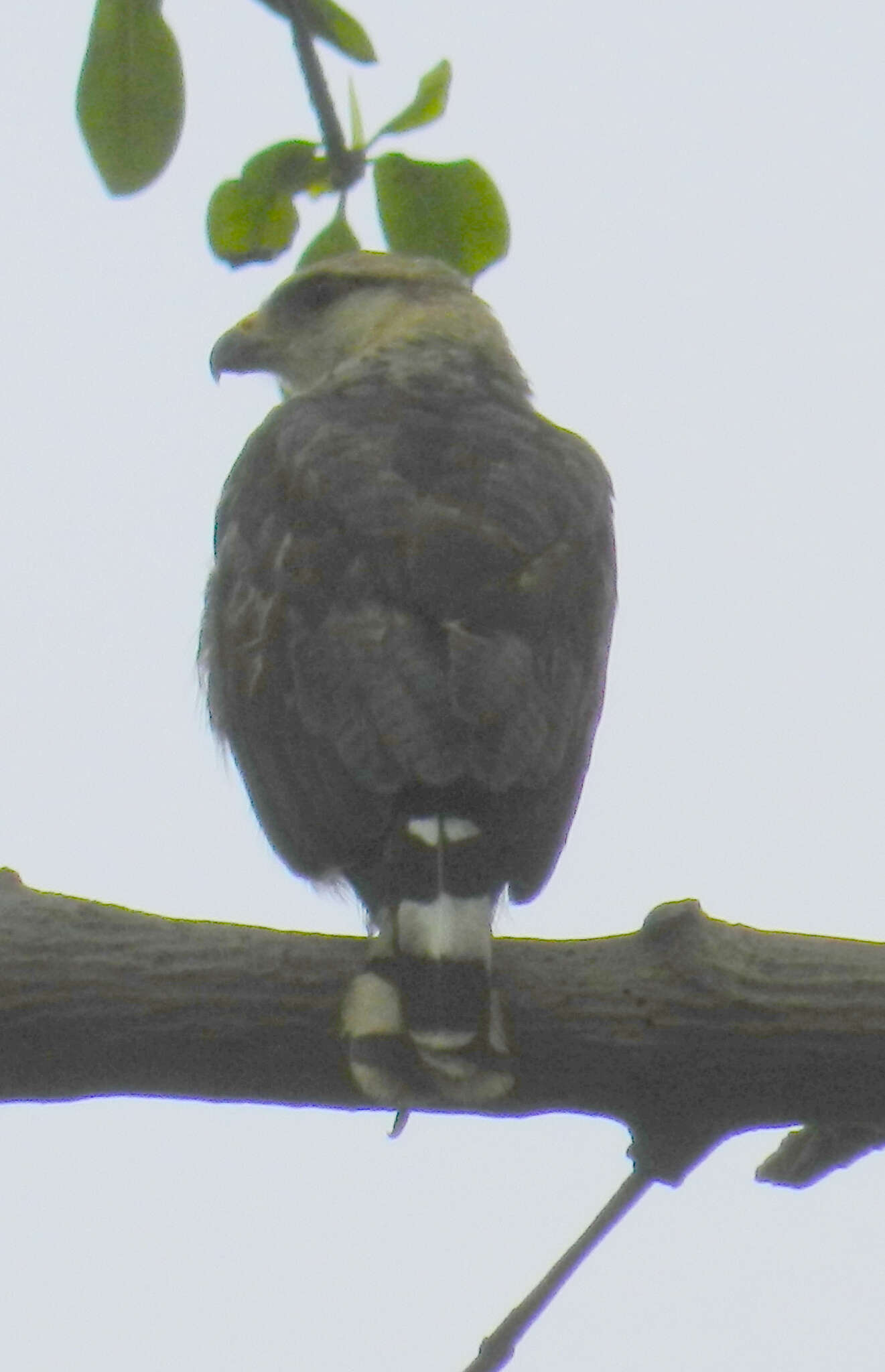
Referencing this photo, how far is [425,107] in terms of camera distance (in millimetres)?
4238

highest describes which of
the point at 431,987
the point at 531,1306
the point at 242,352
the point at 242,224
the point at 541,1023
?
the point at 242,352

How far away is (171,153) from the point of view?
3910 millimetres

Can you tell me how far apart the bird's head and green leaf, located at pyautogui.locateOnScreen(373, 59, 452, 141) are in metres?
2.27

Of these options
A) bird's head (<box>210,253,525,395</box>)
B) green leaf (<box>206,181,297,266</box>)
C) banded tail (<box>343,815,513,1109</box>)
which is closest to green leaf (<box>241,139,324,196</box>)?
green leaf (<box>206,181,297,266</box>)

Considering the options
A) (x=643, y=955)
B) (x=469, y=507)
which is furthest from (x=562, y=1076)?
(x=469, y=507)

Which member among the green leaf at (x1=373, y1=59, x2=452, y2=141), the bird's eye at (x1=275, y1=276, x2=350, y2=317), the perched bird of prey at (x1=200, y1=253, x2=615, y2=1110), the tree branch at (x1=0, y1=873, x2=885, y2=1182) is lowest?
the tree branch at (x1=0, y1=873, x2=885, y2=1182)

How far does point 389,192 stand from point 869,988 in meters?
1.78

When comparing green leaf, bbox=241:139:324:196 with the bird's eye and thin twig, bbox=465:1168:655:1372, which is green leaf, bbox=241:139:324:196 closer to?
thin twig, bbox=465:1168:655:1372

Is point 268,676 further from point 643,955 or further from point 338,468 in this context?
point 643,955

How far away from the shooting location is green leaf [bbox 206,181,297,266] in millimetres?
4148

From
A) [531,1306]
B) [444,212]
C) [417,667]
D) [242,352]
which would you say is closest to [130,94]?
[444,212]

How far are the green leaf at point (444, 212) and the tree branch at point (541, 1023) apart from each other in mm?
1363

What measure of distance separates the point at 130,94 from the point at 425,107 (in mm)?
711

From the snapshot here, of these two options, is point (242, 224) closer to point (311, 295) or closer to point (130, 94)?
point (130, 94)
